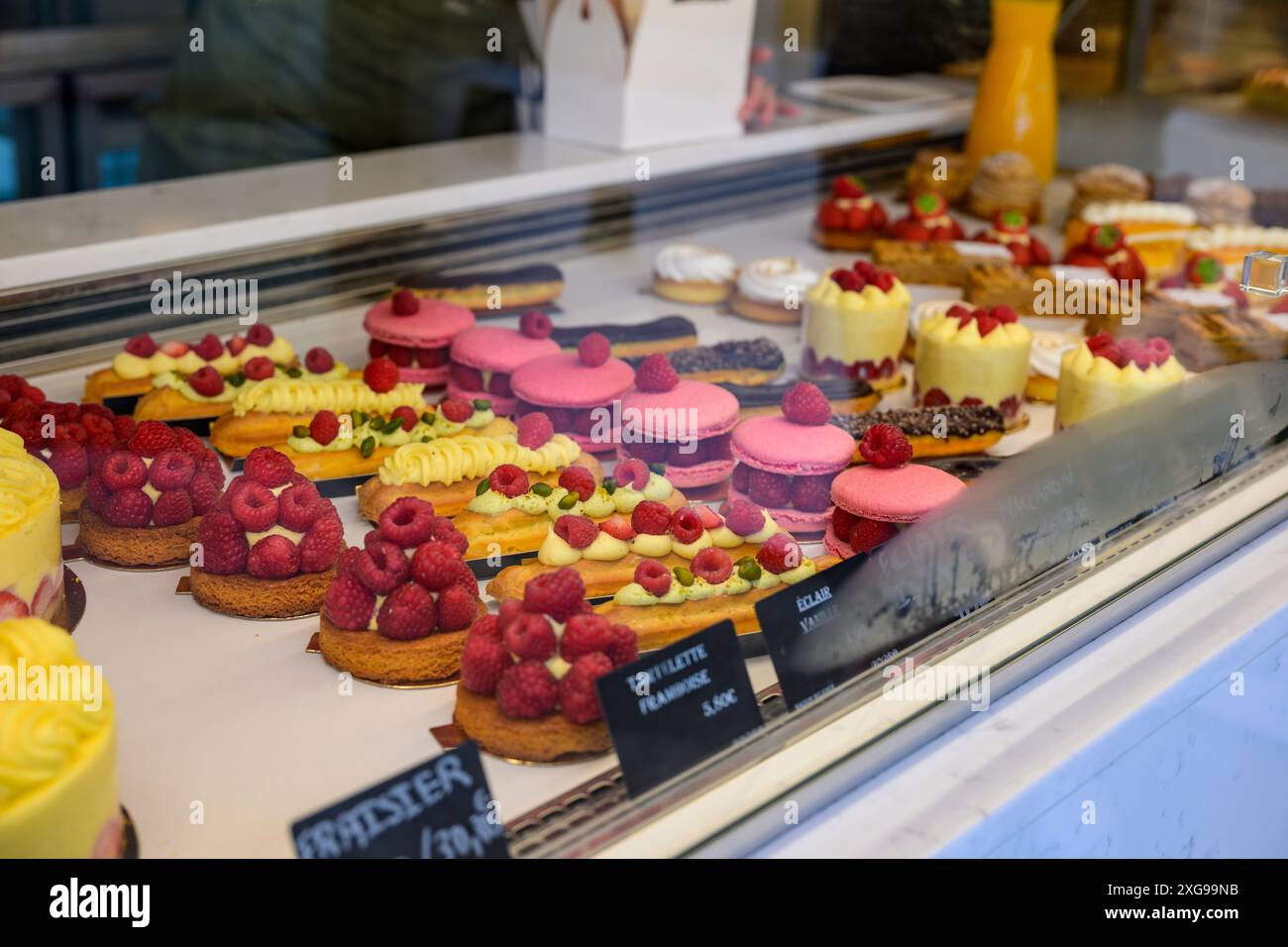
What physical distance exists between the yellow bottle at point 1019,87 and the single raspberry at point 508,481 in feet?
8.60

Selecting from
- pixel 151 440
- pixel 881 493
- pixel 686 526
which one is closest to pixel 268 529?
pixel 151 440

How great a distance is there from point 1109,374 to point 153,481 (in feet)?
5.87

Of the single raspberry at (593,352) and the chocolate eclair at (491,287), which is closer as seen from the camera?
the single raspberry at (593,352)

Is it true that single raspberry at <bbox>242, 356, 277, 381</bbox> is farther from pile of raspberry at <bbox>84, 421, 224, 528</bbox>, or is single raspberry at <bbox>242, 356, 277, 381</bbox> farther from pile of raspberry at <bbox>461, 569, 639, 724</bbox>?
pile of raspberry at <bbox>461, 569, 639, 724</bbox>

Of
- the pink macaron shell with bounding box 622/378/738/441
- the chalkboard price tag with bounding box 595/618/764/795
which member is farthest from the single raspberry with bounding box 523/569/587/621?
the pink macaron shell with bounding box 622/378/738/441

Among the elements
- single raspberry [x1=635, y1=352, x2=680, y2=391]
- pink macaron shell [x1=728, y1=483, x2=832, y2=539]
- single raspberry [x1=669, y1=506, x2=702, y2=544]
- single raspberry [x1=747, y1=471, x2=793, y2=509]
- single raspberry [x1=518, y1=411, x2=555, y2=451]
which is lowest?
pink macaron shell [x1=728, y1=483, x2=832, y2=539]

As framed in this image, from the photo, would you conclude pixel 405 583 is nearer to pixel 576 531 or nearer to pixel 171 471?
pixel 576 531

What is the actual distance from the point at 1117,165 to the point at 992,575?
280cm

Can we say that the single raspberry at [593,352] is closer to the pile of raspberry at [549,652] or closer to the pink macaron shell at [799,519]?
the pink macaron shell at [799,519]

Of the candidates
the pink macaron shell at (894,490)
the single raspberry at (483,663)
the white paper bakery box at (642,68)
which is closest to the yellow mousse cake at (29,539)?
the single raspberry at (483,663)

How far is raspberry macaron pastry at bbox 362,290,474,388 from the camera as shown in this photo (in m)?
A: 2.91

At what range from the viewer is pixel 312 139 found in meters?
3.99

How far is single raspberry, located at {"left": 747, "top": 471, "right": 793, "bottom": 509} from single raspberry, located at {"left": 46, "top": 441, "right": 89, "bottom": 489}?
1106mm

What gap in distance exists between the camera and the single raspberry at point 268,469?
2.12 m
